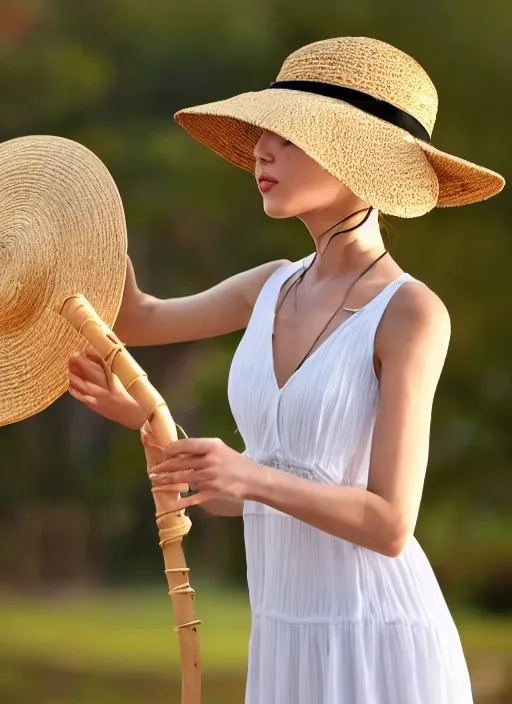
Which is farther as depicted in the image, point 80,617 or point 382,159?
point 80,617

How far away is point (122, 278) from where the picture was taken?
4.48ft

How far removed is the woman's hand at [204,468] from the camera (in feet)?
3.89

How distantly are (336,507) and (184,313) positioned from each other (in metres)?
0.53

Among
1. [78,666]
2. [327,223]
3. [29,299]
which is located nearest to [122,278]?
[29,299]

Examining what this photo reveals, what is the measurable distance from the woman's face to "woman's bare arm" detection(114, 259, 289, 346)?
28 centimetres

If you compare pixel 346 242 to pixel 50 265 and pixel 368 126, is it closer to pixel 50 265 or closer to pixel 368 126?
pixel 368 126

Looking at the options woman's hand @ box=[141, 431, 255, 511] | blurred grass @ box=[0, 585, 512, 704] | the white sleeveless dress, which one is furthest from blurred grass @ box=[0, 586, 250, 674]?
woman's hand @ box=[141, 431, 255, 511]

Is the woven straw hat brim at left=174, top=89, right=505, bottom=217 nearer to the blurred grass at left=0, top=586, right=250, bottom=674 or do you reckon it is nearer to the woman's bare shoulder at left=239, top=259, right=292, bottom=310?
the woman's bare shoulder at left=239, top=259, right=292, bottom=310

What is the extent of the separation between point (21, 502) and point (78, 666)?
1076 millimetres

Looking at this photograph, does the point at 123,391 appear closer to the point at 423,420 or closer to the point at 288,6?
the point at 423,420

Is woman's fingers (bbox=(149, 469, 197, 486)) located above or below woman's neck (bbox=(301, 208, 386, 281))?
below

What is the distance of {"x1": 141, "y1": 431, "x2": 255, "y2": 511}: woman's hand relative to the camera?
3.89 ft

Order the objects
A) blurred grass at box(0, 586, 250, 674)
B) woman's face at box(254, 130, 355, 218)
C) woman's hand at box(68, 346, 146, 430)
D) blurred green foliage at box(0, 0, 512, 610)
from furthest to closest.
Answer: blurred green foliage at box(0, 0, 512, 610), blurred grass at box(0, 586, 250, 674), woman's face at box(254, 130, 355, 218), woman's hand at box(68, 346, 146, 430)

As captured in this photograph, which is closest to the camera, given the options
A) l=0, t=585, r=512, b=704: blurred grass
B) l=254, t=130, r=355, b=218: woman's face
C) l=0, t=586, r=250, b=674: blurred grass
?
l=254, t=130, r=355, b=218: woman's face
